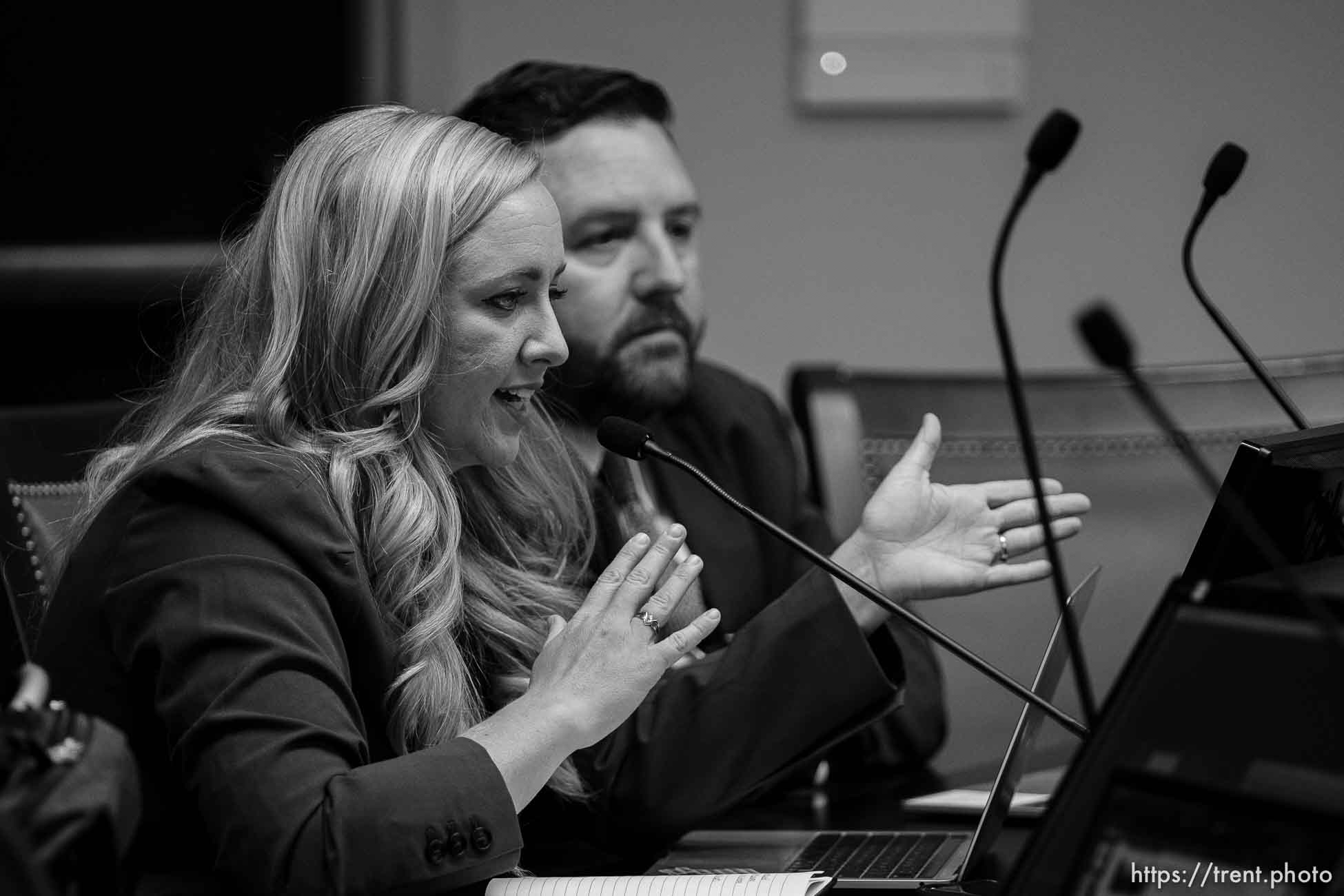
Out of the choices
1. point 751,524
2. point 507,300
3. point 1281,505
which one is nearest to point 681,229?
point 751,524

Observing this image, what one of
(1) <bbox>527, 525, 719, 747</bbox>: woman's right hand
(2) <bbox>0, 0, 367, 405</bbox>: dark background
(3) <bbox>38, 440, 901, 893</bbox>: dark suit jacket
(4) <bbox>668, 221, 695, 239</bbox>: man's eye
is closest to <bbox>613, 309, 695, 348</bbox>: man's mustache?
(4) <bbox>668, 221, 695, 239</bbox>: man's eye

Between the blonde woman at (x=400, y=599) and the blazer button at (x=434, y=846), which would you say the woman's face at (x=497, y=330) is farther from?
the blazer button at (x=434, y=846)

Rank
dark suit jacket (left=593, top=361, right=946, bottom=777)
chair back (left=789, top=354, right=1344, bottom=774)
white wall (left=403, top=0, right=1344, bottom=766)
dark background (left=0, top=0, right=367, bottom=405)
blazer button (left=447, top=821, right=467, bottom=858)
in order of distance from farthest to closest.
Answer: dark background (left=0, top=0, right=367, bottom=405) < white wall (left=403, top=0, right=1344, bottom=766) < chair back (left=789, top=354, right=1344, bottom=774) < dark suit jacket (left=593, top=361, right=946, bottom=777) < blazer button (left=447, top=821, right=467, bottom=858)

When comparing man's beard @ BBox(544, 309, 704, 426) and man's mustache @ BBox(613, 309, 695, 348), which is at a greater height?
man's mustache @ BBox(613, 309, 695, 348)

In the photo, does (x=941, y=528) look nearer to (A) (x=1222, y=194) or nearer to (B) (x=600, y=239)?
(A) (x=1222, y=194)

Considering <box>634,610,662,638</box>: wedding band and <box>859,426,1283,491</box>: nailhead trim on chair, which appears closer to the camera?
<box>634,610,662,638</box>: wedding band

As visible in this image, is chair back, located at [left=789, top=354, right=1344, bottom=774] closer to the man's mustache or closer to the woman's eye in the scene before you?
the man's mustache

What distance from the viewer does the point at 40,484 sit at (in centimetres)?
145

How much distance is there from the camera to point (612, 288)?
6.13ft

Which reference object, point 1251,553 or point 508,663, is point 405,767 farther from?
point 1251,553

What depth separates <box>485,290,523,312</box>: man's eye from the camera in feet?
4.40

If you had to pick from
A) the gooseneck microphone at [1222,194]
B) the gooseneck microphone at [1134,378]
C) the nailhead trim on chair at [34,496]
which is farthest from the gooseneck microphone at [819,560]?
the nailhead trim on chair at [34,496]

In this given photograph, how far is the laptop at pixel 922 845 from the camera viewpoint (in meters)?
1.10

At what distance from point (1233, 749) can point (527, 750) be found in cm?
47
